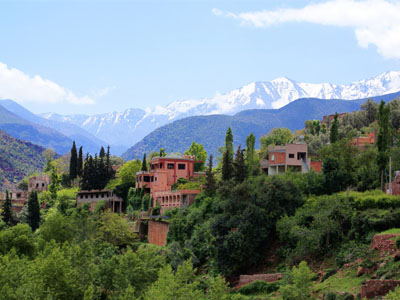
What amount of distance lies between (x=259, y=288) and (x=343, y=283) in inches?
280

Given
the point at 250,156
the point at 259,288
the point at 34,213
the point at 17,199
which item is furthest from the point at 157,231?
the point at 17,199

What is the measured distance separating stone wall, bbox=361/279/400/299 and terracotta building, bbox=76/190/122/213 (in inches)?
1880

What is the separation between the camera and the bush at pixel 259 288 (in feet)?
129

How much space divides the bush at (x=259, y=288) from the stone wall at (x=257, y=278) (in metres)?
0.95

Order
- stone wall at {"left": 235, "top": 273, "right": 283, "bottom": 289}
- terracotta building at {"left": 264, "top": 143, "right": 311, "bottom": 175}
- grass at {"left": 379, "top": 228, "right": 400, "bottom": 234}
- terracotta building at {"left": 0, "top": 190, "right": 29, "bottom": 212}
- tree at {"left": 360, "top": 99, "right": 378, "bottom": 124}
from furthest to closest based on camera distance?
1. tree at {"left": 360, "top": 99, "right": 378, "bottom": 124}
2. terracotta building at {"left": 0, "top": 190, "right": 29, "bottom": 212}
3. terracotta building at {"left": 264, "top": 143, "right": 311, "bottom": 175}
4. stone wall at {"left": 235, "top": 273, "right": 283, "bottom": 289}
5. grass at {"left": 379, "top": 228, "right": 400, "bottom": 234}

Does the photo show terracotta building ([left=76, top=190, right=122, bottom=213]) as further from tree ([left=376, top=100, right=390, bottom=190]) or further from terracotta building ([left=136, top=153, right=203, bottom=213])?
tree ([left=376, top=100, right=390, bottom=190])

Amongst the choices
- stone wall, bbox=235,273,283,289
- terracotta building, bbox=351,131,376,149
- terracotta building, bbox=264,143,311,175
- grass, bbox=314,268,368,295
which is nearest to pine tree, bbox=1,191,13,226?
terracotta building, bbox=264,143,311,175

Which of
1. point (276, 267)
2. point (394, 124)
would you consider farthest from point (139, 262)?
point (394, 124)

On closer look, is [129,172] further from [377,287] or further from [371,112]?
Result: [377,287]

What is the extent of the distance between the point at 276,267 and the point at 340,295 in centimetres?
1221

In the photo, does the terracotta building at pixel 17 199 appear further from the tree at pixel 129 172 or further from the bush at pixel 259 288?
the bush at pixel 259 288

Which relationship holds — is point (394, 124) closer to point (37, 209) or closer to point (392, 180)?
point (392, 180)

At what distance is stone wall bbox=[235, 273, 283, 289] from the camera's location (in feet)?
135

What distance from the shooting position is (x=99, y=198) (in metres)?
76.8
